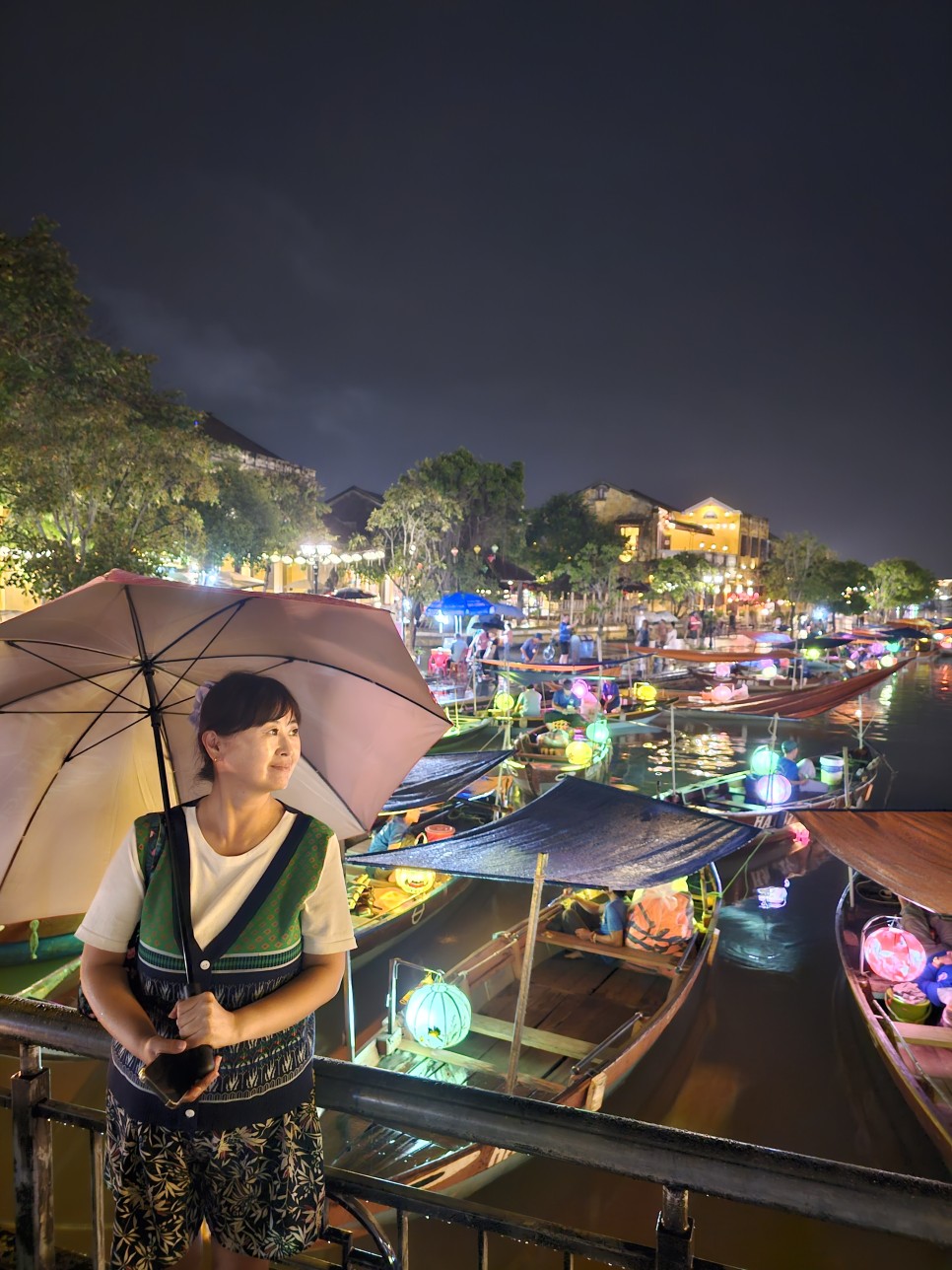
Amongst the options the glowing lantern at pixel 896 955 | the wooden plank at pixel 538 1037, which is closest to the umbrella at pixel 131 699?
Result: the wooden plank at pixel 538 1037

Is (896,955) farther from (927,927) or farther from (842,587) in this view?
(842,587)

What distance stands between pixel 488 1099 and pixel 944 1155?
6.55 m

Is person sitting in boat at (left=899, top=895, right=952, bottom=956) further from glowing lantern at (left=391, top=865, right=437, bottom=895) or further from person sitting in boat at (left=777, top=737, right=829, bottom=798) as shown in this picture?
person sitting in boat at (left=777, top=737, right=829, bottom=798)

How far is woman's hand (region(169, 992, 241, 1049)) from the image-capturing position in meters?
1.55

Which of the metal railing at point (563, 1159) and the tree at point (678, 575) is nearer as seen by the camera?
the metal railing at point (563, 1159)

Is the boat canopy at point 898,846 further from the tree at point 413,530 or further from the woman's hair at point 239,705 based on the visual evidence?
the tree at point 413,530

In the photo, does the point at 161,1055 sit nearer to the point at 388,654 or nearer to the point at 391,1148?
the point at 388,654

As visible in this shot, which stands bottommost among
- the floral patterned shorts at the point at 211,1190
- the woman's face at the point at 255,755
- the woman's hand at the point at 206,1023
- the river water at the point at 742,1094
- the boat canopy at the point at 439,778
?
the river water at the point at 742,1094

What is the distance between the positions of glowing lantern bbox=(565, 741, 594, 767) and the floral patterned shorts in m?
14.5

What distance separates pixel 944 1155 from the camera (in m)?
5.99

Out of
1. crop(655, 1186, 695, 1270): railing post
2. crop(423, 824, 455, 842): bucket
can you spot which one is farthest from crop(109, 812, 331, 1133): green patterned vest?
crop(423, 824, 455, 842): bucket

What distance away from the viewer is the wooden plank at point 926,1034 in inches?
271

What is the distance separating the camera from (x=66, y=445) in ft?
40.0

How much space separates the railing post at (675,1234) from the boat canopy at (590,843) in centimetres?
401
